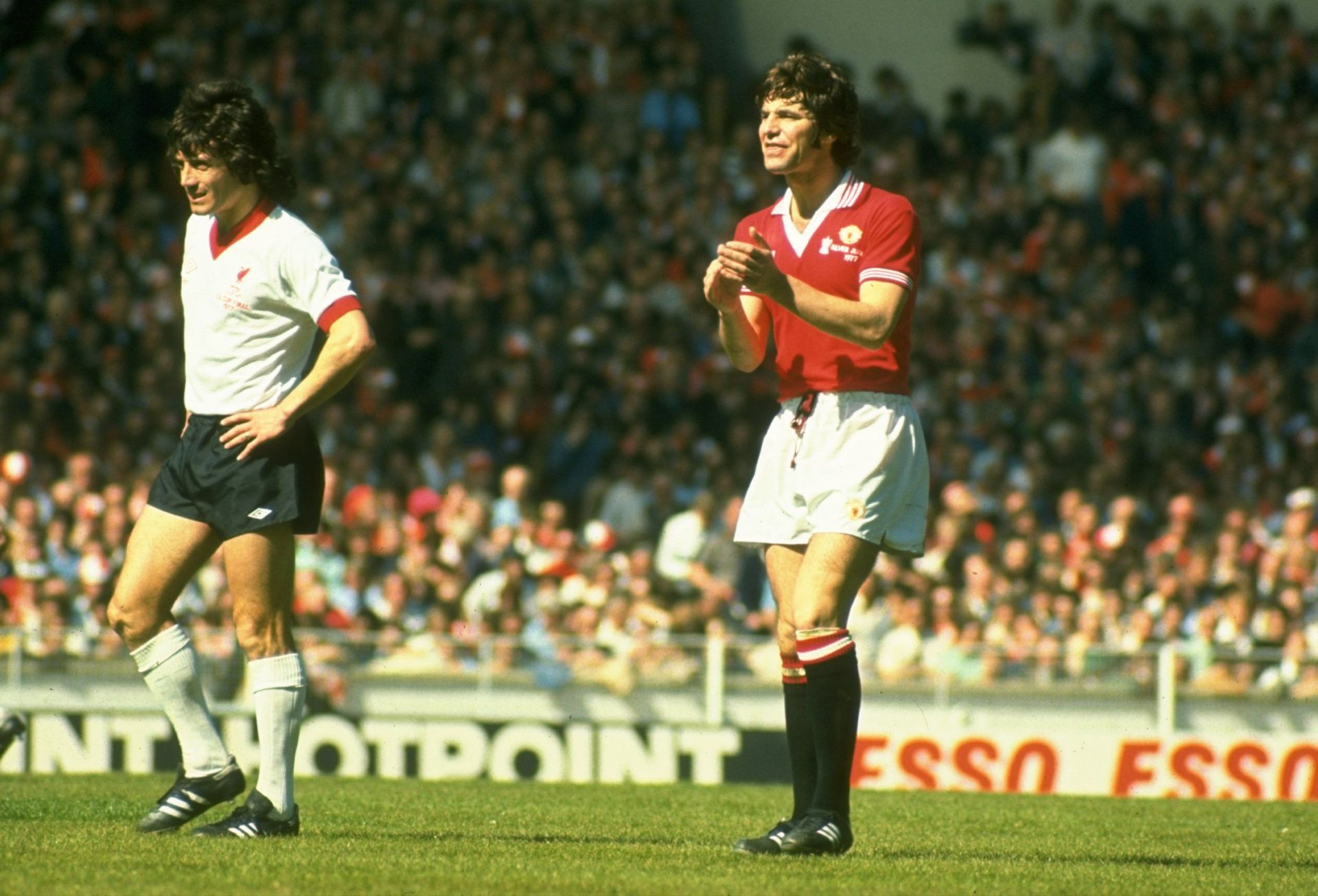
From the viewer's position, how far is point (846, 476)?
21.0 feet

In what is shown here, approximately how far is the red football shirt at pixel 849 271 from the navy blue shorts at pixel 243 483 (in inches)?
60.8

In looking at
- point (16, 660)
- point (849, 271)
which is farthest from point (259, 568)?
point (16, 660)

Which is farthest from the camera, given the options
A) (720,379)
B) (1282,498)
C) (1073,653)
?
(720,379)

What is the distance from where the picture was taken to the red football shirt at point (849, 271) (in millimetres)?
6449

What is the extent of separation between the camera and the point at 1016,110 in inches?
886

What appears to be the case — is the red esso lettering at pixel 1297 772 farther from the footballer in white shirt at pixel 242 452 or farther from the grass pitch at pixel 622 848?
the footballer in white shirt at pixel 242 452

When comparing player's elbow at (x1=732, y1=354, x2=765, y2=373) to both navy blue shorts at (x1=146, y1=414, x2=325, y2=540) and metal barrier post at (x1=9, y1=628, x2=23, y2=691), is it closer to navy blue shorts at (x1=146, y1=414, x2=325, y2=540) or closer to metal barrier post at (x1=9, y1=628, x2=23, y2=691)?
navy blue shorts at (x1=146, y1=414, x2=325, y2=540)

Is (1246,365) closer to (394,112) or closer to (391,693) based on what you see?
(394,112)

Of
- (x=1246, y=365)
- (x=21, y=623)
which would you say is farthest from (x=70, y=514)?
(x=1246, y=365)

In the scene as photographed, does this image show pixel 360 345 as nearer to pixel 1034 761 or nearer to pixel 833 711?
pixel 833 711

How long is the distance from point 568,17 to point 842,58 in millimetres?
3421

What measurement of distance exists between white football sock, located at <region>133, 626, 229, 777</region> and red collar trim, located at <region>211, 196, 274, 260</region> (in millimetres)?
1247

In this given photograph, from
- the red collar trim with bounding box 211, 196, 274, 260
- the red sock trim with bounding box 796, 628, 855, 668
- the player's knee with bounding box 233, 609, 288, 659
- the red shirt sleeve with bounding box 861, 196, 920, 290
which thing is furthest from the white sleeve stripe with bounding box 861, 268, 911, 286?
the player's knee with bounding box 233, 609, 288, 659

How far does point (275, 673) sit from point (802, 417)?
187 cm
